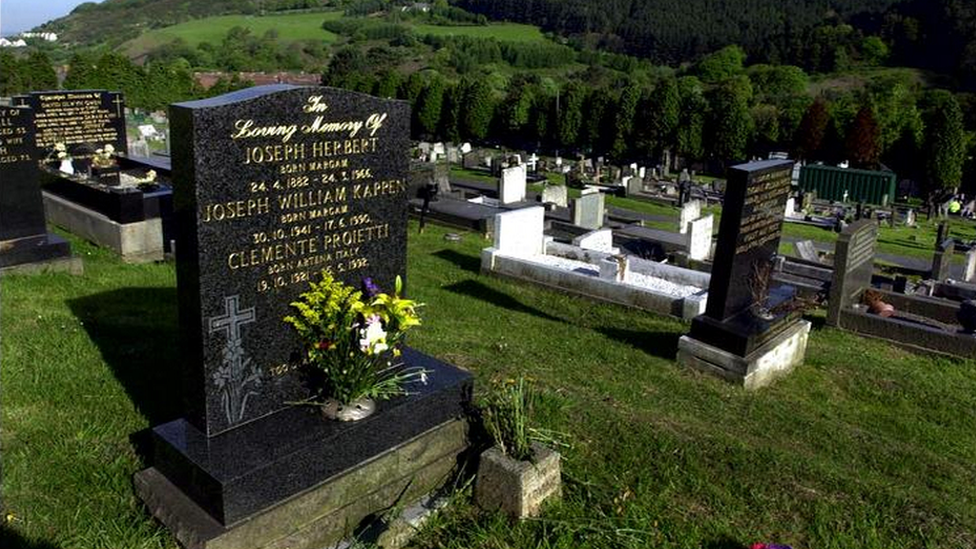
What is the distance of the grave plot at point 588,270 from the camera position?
10875 mm

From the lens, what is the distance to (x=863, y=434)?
22.8 ft

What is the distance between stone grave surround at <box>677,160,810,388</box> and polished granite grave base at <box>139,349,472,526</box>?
3.91 metres

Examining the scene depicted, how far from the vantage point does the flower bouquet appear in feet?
16.2

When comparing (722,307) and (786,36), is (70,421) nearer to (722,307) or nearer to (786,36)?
(722,307)

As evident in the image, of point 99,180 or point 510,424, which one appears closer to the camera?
point 510,424

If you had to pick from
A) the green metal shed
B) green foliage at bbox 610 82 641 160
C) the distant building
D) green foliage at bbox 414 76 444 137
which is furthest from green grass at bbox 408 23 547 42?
the green metal shed

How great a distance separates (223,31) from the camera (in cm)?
13050

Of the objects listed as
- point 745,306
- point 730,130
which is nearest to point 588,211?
point 745,306

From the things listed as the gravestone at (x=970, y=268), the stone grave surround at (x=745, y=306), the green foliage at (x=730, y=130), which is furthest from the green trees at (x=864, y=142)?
the stone grave surround at (x=745, y=306)

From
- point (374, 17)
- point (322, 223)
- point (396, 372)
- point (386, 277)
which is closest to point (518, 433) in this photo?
point (396, 372)

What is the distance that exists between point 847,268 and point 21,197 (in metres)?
11.2

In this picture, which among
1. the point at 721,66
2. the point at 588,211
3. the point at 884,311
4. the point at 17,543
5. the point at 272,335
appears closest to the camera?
the point at 17,543

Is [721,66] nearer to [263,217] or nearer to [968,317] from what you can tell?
[968,317]

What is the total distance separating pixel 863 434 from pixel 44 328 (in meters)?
7.63
